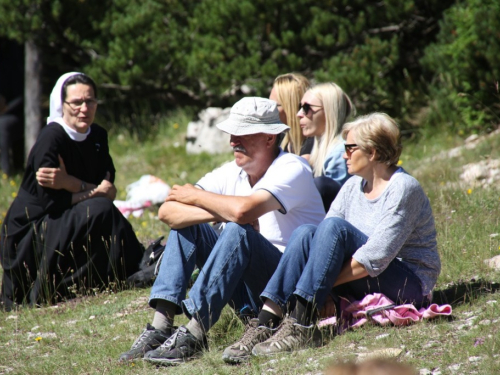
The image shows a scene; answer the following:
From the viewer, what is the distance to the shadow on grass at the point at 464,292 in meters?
4.03

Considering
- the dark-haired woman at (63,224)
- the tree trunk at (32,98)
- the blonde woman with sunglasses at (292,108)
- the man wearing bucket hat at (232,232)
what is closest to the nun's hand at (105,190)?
the dark-haired woman at (63,224)

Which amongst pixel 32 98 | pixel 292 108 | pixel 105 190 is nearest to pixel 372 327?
pixel 292 108

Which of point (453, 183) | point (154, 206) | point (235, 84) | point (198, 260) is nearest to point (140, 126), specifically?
point (235, 84)

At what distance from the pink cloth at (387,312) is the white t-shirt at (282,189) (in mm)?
603

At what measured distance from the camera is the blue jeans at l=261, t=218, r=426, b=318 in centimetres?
359

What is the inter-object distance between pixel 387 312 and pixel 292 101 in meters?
2.40

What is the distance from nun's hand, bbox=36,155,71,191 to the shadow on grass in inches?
112

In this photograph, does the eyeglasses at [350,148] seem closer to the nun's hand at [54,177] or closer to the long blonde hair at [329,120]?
the long blonde hair at [329,120]

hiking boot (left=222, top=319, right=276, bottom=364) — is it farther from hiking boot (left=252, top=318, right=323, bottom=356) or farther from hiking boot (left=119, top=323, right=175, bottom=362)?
hiking boot (left=119, top=323, right=175, bottom=362)

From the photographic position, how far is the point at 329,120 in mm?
5195

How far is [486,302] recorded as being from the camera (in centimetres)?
390

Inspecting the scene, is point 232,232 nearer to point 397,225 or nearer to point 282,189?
point 282,189

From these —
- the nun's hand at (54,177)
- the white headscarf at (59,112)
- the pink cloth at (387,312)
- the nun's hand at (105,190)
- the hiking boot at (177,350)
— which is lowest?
the hiking boot at (177,350)

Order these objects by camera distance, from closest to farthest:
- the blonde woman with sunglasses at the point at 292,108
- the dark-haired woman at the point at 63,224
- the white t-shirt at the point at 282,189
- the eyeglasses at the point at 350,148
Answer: the eyeglasses at the point at 350,148 < the white t-shirt at the point at 282,189 < the dark-haired woman at the point at 63,224 < the blonde woman with sunglasses at the point at 292,108
